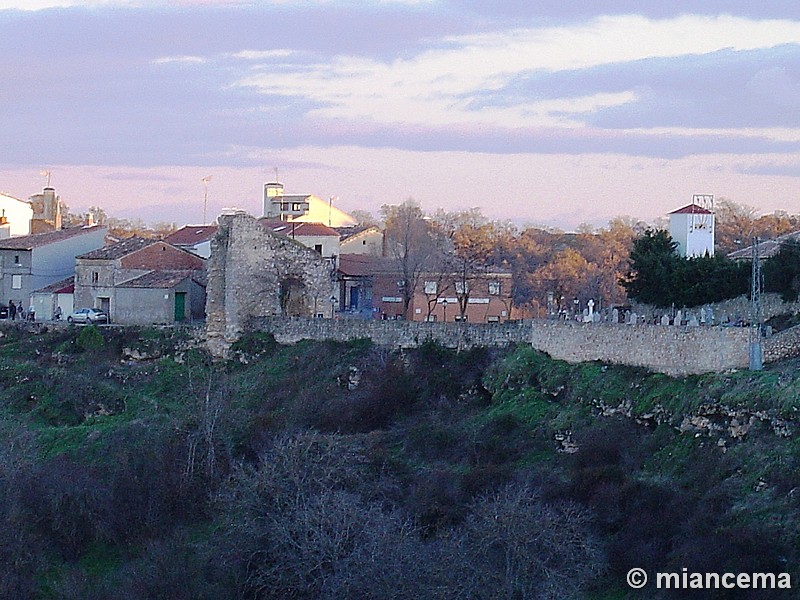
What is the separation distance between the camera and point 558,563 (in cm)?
2277

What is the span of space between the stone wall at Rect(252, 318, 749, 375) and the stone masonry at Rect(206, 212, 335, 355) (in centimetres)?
67

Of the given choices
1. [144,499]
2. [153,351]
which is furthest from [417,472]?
[153,351]

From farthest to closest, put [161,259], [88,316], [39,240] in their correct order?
[39,240] < [161,259] < [88,316]

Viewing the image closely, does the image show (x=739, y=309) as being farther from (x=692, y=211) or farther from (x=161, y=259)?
(x=161, y=259)

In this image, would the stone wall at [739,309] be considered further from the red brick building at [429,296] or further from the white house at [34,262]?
the white house at [34,262]

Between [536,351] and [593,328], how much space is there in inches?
91.9

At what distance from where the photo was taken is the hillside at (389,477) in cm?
2269

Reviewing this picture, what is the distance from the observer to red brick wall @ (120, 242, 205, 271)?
45844mm

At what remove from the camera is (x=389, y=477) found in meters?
28.7

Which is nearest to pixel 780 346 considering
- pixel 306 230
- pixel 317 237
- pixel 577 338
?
A: pixel 577 338

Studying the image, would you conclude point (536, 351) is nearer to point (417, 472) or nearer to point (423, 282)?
point (417, 472)

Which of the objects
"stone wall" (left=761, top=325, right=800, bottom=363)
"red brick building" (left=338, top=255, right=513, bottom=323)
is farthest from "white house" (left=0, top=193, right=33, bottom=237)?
"stone wall" (left=761, top=325, right=800, bottom=363)

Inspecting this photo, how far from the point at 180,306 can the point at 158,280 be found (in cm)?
120

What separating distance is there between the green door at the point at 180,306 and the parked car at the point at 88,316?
8.01 feet
